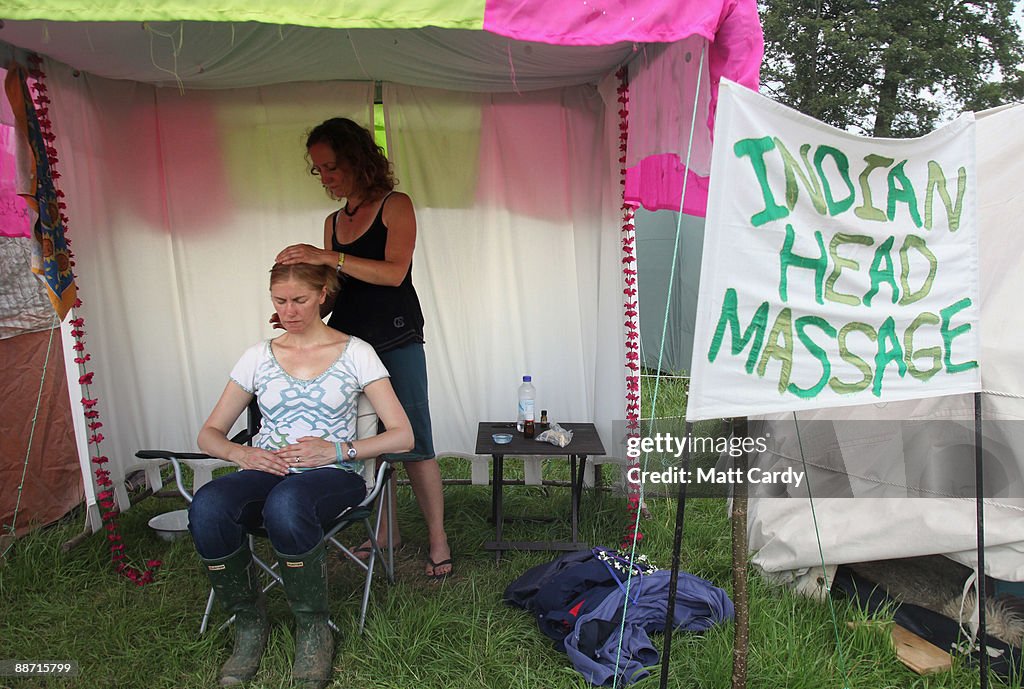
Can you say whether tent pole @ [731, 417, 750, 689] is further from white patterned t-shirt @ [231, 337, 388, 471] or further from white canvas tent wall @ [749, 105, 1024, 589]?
white patterned t-shirt @ [231, 337, 388, 471]

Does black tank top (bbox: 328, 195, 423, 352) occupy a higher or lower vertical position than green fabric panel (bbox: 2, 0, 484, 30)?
lower

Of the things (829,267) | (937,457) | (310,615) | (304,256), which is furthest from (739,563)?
(304,256)

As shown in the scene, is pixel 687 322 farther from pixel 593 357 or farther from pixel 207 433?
pixel 207 433

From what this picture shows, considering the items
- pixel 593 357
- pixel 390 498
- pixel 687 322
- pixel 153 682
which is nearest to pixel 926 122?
pixel 687 322

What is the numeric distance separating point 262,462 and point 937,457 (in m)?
2.12

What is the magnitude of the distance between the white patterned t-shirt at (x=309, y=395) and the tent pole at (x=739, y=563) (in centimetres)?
111

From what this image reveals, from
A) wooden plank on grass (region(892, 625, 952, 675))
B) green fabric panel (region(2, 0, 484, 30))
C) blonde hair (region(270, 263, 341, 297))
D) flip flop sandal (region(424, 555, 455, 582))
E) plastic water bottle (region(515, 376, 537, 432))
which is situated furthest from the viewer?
plastic water bottle (region(515, 376, 537, 432))

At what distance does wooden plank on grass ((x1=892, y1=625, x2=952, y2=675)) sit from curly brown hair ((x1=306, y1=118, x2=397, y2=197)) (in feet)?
7.23

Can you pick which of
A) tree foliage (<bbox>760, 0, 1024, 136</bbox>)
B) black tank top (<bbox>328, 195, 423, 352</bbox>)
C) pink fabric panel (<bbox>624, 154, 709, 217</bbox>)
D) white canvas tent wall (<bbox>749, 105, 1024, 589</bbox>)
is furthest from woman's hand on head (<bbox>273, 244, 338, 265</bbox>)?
tree foliage (<bbox>760, 0, 1024, 136</bbox>)

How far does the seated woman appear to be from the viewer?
1978 millimetres

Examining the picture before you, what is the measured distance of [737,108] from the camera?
1455mm

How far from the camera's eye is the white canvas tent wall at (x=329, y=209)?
9.95ft

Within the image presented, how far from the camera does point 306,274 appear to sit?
7.18ft

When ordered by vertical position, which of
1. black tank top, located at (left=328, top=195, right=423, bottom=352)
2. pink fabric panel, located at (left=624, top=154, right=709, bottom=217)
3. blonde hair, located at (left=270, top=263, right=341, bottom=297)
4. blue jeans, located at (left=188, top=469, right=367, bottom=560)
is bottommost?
blue jeans, located at (left=188, top=469, right=367, bottom=560)
